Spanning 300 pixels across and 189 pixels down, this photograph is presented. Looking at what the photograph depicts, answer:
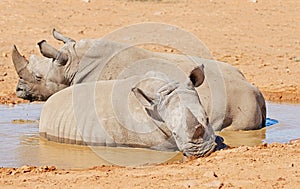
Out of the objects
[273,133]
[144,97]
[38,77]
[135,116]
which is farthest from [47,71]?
[273,133]

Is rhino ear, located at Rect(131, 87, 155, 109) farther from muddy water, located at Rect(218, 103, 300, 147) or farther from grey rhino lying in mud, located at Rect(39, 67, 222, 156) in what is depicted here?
muddy water, located at Rect(218, 103, 300, 147)

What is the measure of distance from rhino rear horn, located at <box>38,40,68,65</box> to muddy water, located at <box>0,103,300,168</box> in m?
0.95

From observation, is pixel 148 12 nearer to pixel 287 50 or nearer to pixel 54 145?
pixel 287 50

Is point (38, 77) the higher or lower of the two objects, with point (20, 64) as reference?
lower

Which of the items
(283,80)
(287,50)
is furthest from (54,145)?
(287,50)

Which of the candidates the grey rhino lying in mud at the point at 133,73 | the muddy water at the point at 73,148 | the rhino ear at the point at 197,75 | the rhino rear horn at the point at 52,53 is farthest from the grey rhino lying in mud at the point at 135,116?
the rhino rear horn at the point at 52,53

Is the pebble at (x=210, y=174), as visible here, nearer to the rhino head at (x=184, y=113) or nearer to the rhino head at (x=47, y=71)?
the rhino head at (x=184, y=113)

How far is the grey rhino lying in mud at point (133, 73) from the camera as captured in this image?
9430mm

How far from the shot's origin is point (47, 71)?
11.0 meters

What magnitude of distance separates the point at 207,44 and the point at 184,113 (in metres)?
10.5

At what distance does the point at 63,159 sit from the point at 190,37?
1114 centimetres

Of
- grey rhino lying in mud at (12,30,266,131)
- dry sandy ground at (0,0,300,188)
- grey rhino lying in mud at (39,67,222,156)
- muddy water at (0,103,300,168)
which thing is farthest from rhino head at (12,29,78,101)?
grey rhino lying in mud at (39,67,222,156)

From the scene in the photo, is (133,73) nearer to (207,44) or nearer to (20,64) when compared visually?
(20,64)

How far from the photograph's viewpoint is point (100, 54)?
35.1 feet
